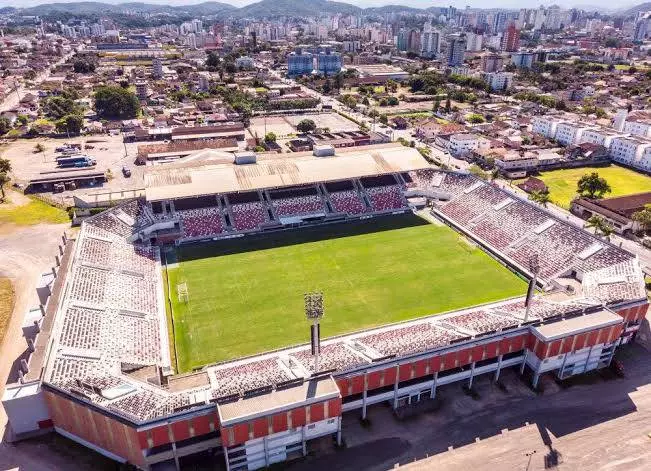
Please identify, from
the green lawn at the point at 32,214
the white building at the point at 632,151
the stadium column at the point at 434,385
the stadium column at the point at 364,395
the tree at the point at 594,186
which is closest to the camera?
the stadium column at the point at 364,395

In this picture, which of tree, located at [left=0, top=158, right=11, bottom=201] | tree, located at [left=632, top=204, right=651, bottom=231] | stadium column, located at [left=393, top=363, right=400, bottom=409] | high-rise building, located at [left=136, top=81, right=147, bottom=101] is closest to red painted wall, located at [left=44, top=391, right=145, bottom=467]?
stadium column, located at [left=393, top=363, right=400, bottom=409]

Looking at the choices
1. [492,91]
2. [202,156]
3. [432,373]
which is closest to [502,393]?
[432,373]

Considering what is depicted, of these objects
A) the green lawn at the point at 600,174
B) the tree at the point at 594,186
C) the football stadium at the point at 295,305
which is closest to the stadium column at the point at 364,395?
the football stadium at the point at 295,305

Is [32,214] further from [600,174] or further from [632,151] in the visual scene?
[632,151]

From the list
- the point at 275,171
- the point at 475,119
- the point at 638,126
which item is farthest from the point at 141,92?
the point at 638,126

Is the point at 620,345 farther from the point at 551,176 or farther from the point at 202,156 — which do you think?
the point at 202,156

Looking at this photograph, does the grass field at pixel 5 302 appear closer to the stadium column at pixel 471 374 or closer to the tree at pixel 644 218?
the stadium column at pixel 471 374

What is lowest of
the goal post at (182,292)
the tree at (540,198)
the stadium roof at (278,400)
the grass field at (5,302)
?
the grass field at (5,302)

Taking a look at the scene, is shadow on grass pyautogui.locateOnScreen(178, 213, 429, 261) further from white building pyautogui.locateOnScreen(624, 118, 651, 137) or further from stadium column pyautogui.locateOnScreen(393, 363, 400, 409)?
white building pyautogui.locateOnScreen(624, 118, 651, 137)
